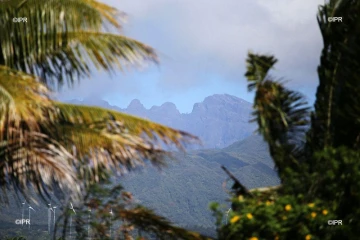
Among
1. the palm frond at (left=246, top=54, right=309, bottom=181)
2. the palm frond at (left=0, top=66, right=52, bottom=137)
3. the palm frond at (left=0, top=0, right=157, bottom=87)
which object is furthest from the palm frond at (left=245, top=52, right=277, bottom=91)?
the palm frond at (left=0, top=66, right=52, bottom=137)

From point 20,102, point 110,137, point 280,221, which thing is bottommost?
point 280,221

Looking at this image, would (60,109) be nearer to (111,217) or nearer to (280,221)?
(111,217)

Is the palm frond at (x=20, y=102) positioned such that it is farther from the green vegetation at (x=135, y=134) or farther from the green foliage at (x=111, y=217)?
the green foliage at (x=111, y=217)

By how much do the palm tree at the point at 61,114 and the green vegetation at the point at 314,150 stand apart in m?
1.32

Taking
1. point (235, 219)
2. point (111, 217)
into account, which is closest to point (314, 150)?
point (235, 219)

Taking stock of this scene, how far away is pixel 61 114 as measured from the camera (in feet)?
22.3

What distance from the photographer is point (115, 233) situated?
285 inches

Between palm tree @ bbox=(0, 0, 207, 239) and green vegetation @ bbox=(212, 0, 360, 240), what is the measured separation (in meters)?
1.32

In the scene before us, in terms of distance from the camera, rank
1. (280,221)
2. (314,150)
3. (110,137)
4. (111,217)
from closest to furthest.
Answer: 1. (280,221)
2. (110,137)
3. (111,217)
4. (314,150)

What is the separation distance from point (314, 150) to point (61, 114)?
11.6ft

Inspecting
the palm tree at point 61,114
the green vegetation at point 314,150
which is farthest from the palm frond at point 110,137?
the green vegetation at point 314,150

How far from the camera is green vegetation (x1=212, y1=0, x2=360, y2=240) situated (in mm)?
6059

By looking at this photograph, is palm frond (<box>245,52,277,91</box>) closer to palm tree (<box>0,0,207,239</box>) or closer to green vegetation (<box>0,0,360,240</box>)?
green vegetation (<box>0,0,360,240</box>)

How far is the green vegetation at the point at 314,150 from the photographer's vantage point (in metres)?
6.06
